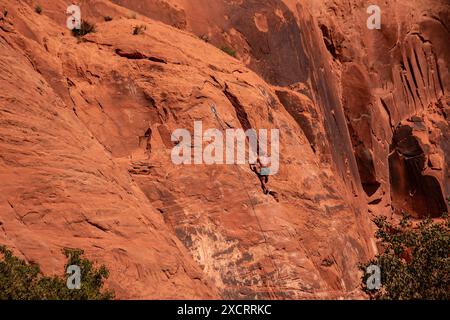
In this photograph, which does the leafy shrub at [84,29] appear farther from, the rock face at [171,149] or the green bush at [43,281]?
the green bush at [43,281]

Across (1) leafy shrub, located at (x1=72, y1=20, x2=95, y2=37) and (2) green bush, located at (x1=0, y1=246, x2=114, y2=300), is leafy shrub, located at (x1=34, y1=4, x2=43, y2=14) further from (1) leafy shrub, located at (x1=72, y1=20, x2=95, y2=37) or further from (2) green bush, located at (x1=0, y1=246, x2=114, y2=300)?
(2) green bush, located at (x1=0, y1=246, x2=114, y2=300)

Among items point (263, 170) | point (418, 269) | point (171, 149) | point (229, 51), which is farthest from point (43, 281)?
point (229, 51)

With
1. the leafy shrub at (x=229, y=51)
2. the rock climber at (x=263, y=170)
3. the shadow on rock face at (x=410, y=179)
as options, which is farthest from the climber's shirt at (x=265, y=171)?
the shadow on rock face at (x=410, y=179)

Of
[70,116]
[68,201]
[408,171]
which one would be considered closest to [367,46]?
[408,171]

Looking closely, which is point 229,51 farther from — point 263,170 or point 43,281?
point 43,281

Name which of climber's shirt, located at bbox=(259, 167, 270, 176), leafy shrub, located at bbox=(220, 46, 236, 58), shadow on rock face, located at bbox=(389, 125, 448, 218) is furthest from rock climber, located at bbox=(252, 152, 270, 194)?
shadow on rock face, located at bbox=(389, 125, 448, 218)

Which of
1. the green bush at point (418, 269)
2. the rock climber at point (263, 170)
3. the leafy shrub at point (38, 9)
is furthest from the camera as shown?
the leafy shrub at point (38, 9)

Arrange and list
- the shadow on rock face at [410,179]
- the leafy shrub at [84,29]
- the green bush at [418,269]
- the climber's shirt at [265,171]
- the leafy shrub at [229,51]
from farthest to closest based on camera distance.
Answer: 1. the shadow on rock face at [410,179]
2. the leafy shrub at [229,51]
3. the leafy shrub at [84,29]
4. the climber's shirt at [265,171]
5. the green bush at [418,269]
